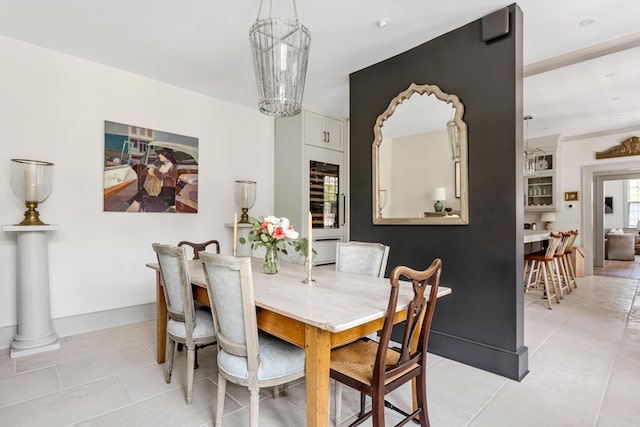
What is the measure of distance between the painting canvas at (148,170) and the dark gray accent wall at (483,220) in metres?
2.51

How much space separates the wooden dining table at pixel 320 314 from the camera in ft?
4.39

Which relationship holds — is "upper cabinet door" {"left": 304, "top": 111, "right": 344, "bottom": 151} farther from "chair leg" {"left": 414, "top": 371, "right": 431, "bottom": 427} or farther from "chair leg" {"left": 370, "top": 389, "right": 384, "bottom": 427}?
"chair leg" {"left": 370, "top": 389, "right": 384, "bottom": 427}

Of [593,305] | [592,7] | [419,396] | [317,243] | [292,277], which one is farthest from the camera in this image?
[317,243]

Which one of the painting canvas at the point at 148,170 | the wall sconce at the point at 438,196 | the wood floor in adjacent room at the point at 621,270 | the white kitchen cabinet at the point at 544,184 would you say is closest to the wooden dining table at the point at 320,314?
the wall sconce at the point at 438,196

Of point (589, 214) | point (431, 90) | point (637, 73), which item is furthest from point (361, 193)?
point (589, 214)

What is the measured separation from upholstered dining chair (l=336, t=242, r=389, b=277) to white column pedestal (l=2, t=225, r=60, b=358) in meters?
2.37

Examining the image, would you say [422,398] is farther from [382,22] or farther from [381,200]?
[382,22]

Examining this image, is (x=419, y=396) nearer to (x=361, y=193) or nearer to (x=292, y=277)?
(x=292, y=277)

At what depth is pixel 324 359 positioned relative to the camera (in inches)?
53.1

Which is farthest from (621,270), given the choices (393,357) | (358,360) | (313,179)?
(358,360)

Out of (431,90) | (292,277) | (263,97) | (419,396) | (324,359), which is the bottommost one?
(419,396)

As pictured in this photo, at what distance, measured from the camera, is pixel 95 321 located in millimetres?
3342

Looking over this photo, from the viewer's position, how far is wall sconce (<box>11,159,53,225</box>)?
273 cm

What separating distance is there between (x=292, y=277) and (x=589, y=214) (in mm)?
6570
